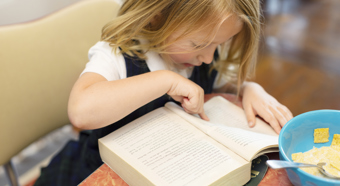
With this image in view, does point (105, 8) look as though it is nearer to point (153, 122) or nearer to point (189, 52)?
point (189, 52)

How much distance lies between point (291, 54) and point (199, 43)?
5.20 ft

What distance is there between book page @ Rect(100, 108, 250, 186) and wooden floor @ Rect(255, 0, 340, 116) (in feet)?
3.02

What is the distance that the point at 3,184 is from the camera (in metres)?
1.23

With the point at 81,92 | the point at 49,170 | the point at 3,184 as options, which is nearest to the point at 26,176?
the point at 3,184

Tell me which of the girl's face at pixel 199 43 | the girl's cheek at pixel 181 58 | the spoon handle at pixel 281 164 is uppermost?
the girl's face at pixel 199 43

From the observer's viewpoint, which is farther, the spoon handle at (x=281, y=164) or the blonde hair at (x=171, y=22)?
the blonde hair at (x=171, y=22)

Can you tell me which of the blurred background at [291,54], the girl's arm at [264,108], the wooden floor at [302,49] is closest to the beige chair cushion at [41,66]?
the blurred background at [291,54]

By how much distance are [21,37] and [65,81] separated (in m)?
0.17

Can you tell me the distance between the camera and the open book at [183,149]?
0.51m

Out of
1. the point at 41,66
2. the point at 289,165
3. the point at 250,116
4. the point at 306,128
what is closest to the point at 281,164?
the point at 289,165

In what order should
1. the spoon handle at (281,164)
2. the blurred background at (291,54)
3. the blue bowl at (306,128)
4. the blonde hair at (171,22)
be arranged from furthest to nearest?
the blurred background at (291,54) < the blonde hair at (171,22) < the blue bowl at (306,128) < the spoon handle at (281,164)

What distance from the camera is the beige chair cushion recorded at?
0.76m

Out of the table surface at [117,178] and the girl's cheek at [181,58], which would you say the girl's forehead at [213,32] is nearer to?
the girl's cheek at [181,58]

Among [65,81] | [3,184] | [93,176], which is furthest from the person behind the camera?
[3,184]
